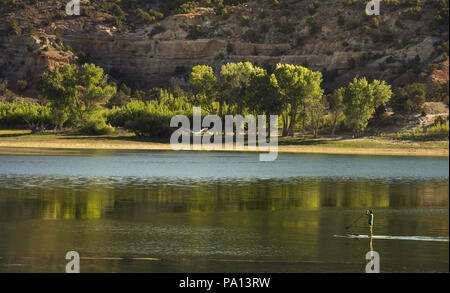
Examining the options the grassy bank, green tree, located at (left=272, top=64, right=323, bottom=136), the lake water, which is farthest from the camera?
green tree, located at (left=272, top=64, right=323, bottom=136)

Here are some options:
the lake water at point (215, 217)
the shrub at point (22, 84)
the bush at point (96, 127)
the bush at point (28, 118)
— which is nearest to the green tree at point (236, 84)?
the bush at point (96, 127)

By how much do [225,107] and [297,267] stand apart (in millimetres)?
75734

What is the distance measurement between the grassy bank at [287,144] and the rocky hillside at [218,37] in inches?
1600

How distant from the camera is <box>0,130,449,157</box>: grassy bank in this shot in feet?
266

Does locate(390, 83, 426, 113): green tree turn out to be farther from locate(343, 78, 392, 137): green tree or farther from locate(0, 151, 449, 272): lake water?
locate(0, 151, 449, 272): lake water

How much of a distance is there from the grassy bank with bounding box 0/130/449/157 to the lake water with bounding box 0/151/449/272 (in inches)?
860

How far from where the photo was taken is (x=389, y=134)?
8962 cm

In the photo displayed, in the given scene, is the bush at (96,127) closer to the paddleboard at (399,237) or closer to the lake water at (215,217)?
the lake water at (215,217)

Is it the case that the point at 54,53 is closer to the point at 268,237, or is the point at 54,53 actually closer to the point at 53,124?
the point at 53,124

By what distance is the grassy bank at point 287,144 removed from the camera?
8094 cm

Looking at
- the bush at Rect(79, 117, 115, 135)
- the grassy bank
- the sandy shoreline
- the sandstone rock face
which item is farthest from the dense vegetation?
the sandstone rock face

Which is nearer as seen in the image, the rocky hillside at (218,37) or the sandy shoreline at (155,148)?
the sandy shoreline at (155,148)

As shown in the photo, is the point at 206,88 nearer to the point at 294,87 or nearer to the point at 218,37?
the point at 294,87
